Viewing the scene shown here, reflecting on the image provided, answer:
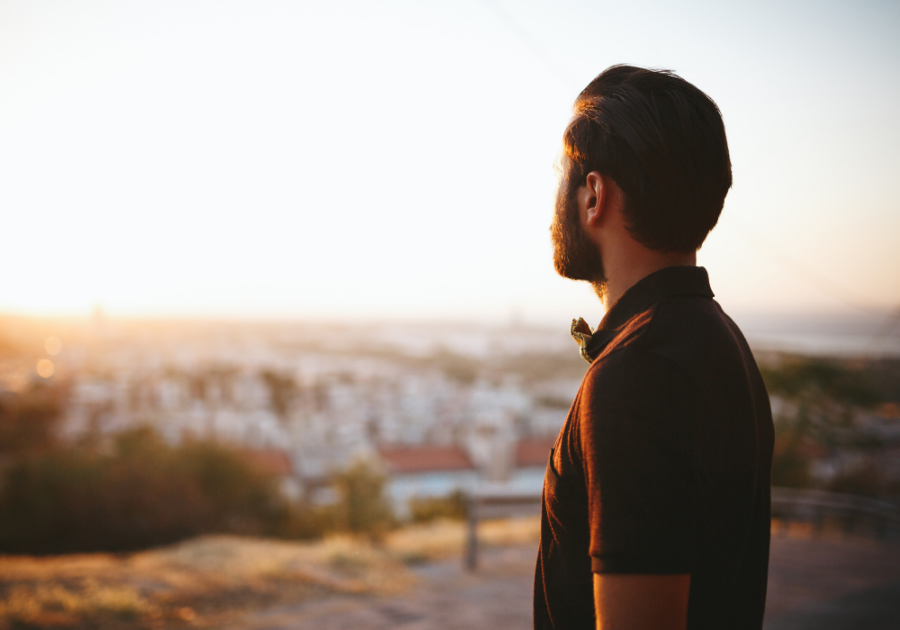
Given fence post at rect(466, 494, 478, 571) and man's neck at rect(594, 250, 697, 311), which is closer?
man's neck at rect(594, 250, 697, 311)

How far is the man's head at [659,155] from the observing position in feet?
3.15

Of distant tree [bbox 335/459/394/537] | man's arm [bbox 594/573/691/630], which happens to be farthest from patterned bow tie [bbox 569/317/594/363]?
distant tree [bbox 335/459/394/537]

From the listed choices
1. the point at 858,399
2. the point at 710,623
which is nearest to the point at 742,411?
the point at 710,623

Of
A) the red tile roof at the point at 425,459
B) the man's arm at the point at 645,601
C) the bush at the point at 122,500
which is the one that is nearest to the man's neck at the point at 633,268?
the man's arm at the point at 645,601

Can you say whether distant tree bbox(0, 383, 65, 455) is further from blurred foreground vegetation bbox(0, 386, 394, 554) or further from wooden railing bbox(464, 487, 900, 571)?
wooden railing bbox(464, 487, 900, 571)

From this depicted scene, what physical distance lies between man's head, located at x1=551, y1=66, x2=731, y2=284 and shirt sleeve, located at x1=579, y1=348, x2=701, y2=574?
0.95 feet

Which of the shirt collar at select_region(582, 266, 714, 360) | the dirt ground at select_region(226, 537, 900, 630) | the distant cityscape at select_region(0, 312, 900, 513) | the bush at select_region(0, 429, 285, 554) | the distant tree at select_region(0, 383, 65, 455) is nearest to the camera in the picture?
the shirt collar at select_region(582, 266, 714, 360)

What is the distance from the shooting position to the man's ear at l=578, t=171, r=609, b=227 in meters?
1.02

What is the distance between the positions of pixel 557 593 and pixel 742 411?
0.46 metres

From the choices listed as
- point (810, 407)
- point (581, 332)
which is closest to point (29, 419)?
point (581, 332)

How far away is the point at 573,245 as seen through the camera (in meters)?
1.13

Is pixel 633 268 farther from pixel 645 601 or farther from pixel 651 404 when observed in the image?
pixel 645 601

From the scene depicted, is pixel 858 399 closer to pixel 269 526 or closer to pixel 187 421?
pixel 269 526

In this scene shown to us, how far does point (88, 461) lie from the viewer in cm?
1138
